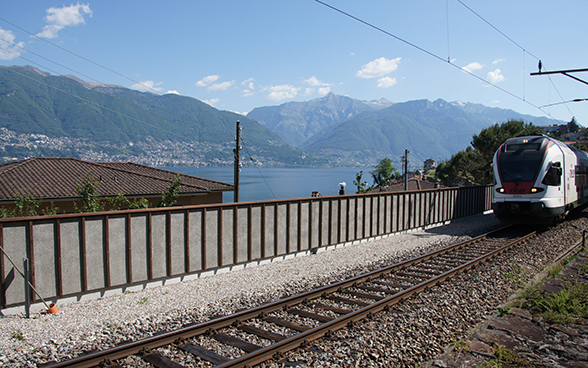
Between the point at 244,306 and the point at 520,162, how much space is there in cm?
1494

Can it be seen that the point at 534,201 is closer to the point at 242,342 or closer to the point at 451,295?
the point at 451,295

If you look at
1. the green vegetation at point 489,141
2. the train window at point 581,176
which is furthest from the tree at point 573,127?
the train window at point 581,176

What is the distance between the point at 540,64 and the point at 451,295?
48.3 ft

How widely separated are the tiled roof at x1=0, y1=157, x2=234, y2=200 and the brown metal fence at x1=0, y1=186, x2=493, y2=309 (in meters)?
8.30

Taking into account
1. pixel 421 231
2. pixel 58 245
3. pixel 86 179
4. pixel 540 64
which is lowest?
pixel 421 231

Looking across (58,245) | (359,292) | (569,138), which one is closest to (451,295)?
(359,292)

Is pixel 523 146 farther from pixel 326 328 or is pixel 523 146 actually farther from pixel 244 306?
pixel 244 306

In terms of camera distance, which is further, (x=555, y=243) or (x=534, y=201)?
(x=534, y=201)

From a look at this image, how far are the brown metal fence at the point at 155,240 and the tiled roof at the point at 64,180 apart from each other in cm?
830

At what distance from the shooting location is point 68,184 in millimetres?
17797

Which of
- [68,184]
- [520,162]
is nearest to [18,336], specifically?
[68,184]

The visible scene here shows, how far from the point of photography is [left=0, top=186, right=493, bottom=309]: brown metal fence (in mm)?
7070

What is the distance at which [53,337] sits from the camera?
5758 millimetres

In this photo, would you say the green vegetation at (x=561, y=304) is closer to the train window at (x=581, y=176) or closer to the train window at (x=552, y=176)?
the train window at (x=552, y=176)
